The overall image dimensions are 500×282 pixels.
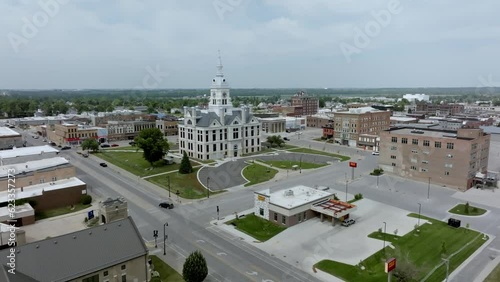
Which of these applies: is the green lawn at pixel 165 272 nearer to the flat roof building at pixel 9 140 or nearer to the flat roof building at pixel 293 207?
the flat roof building at pixel 293 207

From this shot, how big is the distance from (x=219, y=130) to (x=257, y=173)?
19057mm

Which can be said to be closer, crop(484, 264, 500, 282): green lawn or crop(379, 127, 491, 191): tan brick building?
crop(484, 264, 500, 282): green lawn

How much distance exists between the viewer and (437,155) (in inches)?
2601

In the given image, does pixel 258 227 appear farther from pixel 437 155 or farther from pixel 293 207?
pixel 437 155

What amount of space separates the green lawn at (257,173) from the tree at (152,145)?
62.4 feet

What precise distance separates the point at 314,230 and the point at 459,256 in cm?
1652

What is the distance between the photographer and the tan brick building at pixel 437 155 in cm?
6303

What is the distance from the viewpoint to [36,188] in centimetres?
5522

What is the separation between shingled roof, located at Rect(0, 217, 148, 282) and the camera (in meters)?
27.1

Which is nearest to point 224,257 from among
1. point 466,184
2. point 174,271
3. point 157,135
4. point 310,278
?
point 174,271

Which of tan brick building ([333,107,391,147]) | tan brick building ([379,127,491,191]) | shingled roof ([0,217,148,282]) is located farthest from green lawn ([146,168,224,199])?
tan brick building ([333,107,391,147])

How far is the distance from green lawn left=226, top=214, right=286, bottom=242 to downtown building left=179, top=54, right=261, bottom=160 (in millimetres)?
38766

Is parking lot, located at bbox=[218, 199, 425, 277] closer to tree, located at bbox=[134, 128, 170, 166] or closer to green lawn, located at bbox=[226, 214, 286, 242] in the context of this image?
green lawn, located at bbox=[226, 214, 286, 242]

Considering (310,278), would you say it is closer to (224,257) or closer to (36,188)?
(224,257)
